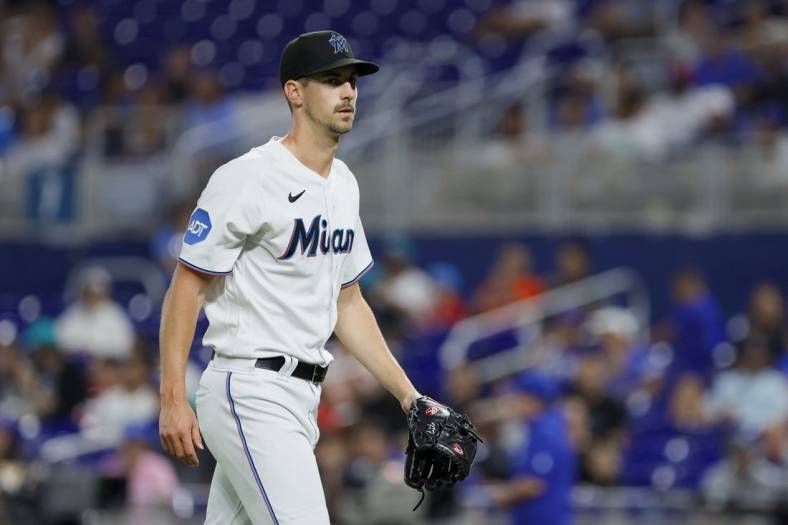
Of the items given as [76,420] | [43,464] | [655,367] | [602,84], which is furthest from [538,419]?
[602,84]

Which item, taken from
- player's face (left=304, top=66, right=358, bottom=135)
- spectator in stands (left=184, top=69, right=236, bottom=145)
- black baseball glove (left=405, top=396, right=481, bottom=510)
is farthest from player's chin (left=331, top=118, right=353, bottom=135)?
spectator in stands (left=184, top=69, right=236, bottom=145)

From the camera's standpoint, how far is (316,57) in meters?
4.55

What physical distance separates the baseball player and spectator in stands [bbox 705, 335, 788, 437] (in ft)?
17.9

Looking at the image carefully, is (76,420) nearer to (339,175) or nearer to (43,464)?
(43,464)

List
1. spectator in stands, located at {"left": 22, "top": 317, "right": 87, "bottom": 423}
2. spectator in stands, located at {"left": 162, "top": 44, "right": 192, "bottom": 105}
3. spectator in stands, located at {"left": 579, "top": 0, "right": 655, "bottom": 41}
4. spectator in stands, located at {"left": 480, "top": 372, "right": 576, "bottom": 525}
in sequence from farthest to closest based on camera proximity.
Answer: spectator in stands, located at {"left": 162, "top": 44, "right": 192, "bottom": 105} → spectator in stands, located at {"left": 579, "top": 0, "right": 655, "bottom": 41} → spectator in stands, located at {"left": 22, "top": 317, "right": 87, "bottom": 423} → spectator in stands, located at {"left": 480, "top": 372, "right": 576, "bottom": 525}

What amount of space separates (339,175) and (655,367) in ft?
20.4

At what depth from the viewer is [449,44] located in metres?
14.9

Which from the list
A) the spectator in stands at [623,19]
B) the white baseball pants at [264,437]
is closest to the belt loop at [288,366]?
the white baseball pants at [264,437]

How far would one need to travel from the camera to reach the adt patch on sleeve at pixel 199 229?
4.43 meters

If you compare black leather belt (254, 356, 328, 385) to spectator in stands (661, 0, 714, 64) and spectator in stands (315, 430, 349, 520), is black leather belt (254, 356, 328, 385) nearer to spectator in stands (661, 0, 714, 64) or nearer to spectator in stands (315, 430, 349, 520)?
spectator in stands (315, 430, 349, 520)

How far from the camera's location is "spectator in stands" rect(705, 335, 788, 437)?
9703 mm

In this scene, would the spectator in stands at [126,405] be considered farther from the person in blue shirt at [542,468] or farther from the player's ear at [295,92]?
the player's ear at [295,92]

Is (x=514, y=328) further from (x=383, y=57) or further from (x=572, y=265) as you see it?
(x=383, y=57)

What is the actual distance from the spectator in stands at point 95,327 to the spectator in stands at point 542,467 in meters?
4.47
